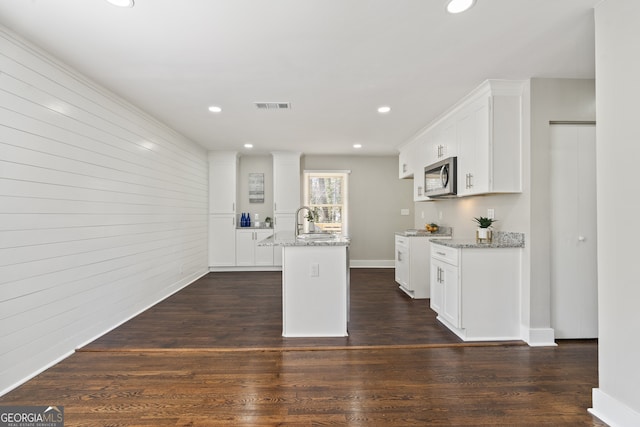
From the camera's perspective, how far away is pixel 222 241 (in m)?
6.30

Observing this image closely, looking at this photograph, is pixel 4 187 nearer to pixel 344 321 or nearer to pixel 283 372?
pixel 283 372

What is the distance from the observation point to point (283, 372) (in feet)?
7.63

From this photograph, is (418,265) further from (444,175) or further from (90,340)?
(90,340)

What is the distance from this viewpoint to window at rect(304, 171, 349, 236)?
22.3ft

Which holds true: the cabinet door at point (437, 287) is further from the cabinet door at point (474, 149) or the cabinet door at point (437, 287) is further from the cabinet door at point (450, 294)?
the cabinet door at point (474, 149)

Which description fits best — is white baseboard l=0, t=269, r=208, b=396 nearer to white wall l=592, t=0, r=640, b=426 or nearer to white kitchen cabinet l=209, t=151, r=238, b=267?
white kitchen cabinet l=209, t=151, r=238, b=267

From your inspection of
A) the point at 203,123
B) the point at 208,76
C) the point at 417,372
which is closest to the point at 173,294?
the point at 203,123

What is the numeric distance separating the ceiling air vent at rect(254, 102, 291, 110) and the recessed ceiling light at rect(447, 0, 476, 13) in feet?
6.46

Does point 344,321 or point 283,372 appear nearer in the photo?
point 283,372

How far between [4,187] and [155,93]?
1.60 meters

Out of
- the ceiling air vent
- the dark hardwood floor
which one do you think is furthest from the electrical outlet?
the ceiling air vent

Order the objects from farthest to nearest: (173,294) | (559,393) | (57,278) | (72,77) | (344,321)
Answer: (173,294)
(344,321)
(72,77)
(57,278)
(559,393)

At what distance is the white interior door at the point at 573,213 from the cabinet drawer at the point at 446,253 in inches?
33.2

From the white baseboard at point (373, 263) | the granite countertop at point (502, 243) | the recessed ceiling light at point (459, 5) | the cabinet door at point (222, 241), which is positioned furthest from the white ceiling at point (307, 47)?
the white baseboard at point (373, 263)
